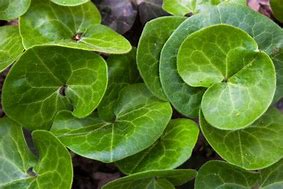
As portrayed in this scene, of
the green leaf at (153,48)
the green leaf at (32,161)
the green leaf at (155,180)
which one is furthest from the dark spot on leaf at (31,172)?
the green leaf at (153,48)

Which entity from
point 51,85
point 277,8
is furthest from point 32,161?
point 277,8

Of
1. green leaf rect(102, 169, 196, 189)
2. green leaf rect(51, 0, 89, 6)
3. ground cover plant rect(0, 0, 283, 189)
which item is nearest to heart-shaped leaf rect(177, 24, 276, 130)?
ground cover plant rect(0, 0, 283, 189)

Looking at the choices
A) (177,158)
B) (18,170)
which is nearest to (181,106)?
(177,158)

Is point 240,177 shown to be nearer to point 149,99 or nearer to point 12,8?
point 149,99

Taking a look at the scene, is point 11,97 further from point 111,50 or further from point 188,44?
point 188,44

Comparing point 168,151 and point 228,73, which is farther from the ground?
point 228,73

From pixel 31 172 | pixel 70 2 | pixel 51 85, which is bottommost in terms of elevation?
pixel 31 172
